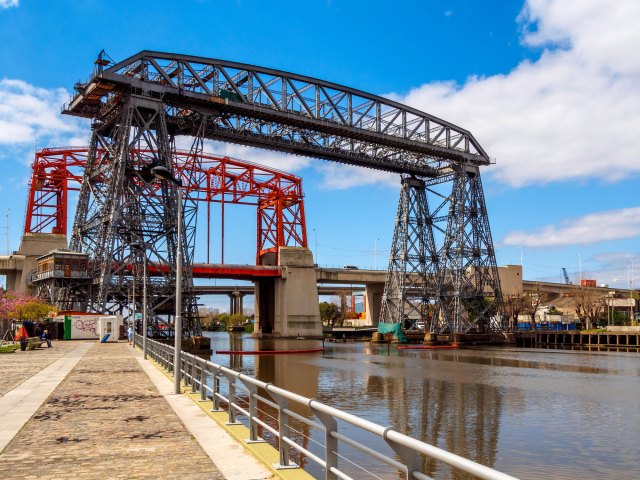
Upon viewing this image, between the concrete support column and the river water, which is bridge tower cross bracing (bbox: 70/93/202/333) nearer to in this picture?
the river water

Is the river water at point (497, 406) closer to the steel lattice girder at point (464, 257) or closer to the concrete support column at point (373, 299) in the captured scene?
the steel lattice girder at point (464, 257)

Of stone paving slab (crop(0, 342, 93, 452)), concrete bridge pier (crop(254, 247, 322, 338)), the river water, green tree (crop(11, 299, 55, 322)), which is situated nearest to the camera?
stone paving slab (crop(0, 342, 93, 452))

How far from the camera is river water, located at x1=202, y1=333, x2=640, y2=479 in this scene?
771 inches

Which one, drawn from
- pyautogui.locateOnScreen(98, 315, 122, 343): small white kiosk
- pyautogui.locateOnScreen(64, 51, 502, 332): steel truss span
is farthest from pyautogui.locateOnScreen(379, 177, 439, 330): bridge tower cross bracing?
pyautogui.locateOnScreen(98, 315, 122, 343): small white kiosk

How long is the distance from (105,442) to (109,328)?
168 ft

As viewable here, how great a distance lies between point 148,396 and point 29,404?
372 centimetres

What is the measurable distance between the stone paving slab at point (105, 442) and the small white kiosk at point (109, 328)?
132 feet

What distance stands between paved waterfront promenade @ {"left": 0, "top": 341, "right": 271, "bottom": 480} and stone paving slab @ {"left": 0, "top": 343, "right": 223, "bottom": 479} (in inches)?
0.6

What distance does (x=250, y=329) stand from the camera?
18462cm

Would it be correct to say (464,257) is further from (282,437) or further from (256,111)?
(282,437)

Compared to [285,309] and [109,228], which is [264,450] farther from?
[285,309]

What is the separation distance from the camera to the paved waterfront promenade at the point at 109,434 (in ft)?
37.1

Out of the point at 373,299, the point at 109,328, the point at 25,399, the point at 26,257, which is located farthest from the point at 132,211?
the point at 373,299

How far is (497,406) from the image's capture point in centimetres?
3212
